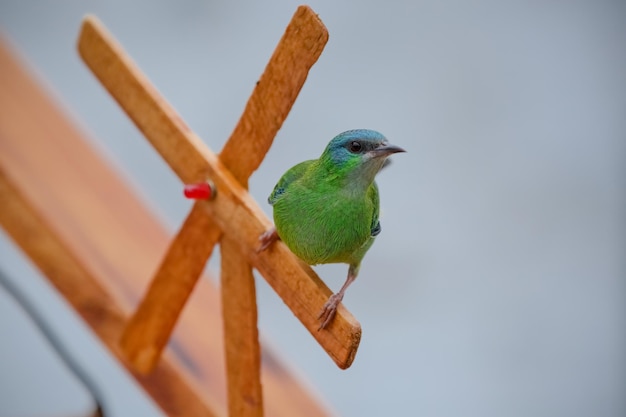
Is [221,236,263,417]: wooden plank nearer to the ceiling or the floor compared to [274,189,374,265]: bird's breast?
nearer to the floor

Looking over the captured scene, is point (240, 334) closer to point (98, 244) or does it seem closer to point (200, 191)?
point (200, 191)

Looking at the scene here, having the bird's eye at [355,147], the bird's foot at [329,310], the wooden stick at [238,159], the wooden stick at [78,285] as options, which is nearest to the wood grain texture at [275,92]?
the wooden stick at [238,159]

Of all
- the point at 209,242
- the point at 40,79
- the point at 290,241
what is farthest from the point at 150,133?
the point at 40,79

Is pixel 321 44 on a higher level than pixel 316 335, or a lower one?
higher

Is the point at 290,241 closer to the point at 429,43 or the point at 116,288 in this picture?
the point at 116,288

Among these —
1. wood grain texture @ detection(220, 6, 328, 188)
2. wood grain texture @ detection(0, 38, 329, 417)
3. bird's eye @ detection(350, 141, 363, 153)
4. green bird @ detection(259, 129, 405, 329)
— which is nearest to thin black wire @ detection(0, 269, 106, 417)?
wood grain texture @ detection(0, 38, 329, 417)

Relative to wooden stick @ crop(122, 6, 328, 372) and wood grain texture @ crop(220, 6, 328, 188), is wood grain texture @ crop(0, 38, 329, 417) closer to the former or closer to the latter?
wooden stick @ crop(122, 6, 328, 372)

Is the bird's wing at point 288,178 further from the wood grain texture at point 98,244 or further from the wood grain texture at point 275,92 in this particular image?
the wood grain texture at point 98,244

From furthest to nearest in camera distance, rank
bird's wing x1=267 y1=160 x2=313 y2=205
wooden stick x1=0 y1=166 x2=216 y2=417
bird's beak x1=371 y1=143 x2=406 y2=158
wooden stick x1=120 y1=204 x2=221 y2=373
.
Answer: wooden stick x1=0 y1=166 x2=216 y2=417 → wooden stick x1=120 y1=204 x2=221 y2=373 → bird's wing x1=267 y1=160 x2=313 y2=205 → bird's beak x1=371 y1=143 x2=406 y2=158
